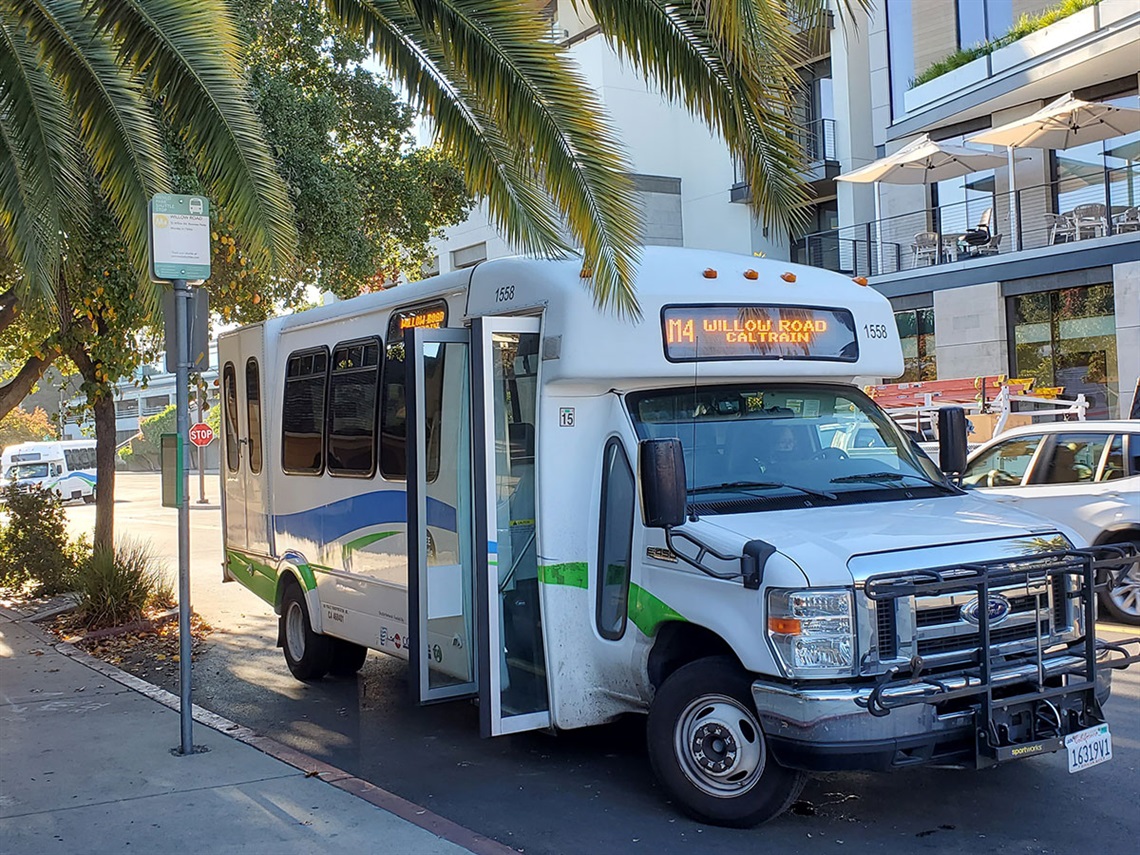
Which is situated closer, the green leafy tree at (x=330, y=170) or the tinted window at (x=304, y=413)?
the tinted window at (x=304, y=413)

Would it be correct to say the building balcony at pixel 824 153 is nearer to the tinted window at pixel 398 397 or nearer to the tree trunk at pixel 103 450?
the tree trunk at pixel 103 450

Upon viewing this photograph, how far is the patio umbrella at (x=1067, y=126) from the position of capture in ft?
68.1

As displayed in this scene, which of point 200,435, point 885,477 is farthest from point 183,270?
point 200,435

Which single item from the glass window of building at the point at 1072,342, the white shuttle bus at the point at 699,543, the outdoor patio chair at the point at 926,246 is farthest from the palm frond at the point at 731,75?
the outdoor patio chair at the point at 926,246

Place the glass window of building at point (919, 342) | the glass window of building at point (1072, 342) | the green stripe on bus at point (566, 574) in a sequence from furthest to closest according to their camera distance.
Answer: the glass window of building at point (919, 342) < the glass window of building at point (1072, 342) < the green stripe on bus at point (566, 574)

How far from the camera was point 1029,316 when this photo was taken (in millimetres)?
24125

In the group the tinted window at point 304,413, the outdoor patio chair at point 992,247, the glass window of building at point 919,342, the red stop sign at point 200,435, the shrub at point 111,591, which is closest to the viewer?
the tinted window at point 304,413

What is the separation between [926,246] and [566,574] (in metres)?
21.6

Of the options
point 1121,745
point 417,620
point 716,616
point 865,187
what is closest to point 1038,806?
point 1121,745

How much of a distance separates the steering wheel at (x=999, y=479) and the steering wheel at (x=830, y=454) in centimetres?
539

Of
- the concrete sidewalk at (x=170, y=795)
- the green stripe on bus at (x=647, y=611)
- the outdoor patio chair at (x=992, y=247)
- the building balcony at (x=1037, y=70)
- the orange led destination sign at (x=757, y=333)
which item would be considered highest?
the building balcony at (x=1037, y=70)

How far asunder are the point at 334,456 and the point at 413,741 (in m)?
2.27

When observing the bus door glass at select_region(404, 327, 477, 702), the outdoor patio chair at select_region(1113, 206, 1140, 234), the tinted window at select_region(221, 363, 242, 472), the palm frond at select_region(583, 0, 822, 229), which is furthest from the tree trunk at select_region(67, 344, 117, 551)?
the outdoor patio chair at select_region(1113, 206, 1140, 234)

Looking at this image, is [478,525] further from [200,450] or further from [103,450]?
[200,450]
